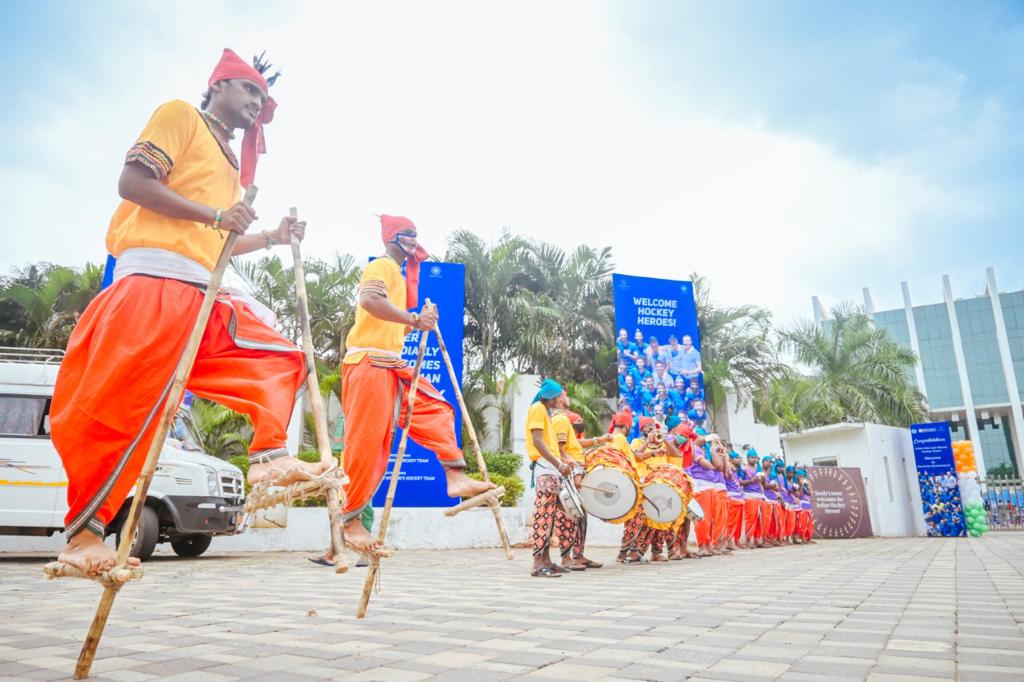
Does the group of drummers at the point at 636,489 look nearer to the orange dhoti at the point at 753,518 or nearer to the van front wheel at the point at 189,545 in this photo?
the orange dhoti at the point at 753,518

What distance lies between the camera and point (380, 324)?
15.7ft

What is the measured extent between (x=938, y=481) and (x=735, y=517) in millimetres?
11040

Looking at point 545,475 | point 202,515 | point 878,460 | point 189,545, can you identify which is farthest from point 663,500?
point 878,460

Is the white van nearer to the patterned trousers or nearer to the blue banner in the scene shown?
the patterned trousers

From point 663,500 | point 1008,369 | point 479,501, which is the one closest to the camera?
point 479,501

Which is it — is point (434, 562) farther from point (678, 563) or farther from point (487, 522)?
point (487, 522)

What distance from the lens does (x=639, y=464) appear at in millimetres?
8555

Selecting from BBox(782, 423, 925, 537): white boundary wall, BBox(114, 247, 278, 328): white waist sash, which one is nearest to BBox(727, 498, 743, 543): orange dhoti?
BBox(114, 247, 278, 328): white waist sash

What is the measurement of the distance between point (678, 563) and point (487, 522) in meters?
5.53

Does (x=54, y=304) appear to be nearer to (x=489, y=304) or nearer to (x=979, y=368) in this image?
(x=489, y=304)

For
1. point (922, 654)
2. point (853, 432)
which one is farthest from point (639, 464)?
point (853, 432)

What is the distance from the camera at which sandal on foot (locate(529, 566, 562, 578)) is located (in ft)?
19.7

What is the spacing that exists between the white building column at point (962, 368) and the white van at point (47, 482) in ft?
165

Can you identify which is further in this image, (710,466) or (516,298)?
(516,298)
